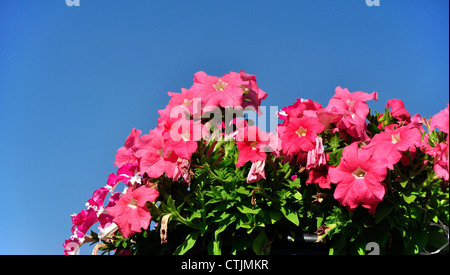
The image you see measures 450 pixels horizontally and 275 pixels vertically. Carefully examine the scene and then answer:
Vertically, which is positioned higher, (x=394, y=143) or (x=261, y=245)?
(x=394, y=143)

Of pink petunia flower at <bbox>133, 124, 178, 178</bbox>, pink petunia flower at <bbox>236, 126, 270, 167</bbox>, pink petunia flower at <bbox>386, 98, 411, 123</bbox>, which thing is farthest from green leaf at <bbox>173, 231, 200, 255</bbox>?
pink petunia flower at <bbox>386, 98, 411, 123</bbox>

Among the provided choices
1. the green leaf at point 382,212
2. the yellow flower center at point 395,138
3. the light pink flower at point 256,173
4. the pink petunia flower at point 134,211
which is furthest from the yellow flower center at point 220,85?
the green leaf at point 382,212

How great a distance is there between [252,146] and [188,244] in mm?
597

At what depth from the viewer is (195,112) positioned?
2434 mm

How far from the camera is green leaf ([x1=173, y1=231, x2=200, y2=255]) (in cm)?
232

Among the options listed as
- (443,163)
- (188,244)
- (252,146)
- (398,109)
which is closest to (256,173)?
(252,146)

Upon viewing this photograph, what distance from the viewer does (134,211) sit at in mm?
2314

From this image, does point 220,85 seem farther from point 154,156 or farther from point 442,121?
point 442,121

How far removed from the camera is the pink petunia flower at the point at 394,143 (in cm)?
209

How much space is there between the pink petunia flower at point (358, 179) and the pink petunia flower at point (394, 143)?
0.15ft

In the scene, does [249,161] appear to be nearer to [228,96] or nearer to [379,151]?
[228,96]

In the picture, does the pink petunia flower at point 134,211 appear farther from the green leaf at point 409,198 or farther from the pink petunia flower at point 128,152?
the green leaf at point 409,198

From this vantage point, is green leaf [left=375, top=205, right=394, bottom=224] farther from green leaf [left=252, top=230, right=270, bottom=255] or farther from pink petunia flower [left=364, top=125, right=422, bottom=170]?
green leaf [left=252, top=230, right=270, bottom=255]
